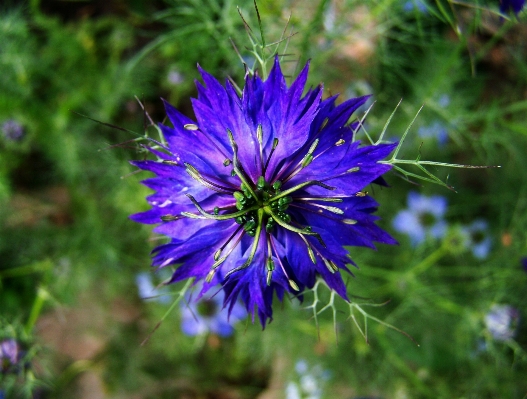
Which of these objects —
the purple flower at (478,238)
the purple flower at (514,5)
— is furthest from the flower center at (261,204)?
the purple flower at (478,238)

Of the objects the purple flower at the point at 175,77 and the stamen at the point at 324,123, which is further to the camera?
the purple flower at the point at 175,77

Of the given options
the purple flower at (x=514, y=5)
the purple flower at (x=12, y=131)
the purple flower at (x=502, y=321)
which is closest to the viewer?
the purple flower at (x=514, y=5)

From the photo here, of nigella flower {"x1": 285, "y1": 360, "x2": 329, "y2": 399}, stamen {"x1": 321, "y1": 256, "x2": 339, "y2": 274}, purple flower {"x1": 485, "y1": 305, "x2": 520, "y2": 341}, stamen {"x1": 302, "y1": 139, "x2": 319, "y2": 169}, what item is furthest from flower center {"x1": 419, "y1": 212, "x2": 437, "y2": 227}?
stamen {"x1": 302, "y1": 139, "x2": 319, "y2": 169}

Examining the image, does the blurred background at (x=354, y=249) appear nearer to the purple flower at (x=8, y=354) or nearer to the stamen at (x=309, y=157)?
the purple flower at (x=8, y=354)

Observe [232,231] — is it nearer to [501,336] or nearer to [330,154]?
[330,154]

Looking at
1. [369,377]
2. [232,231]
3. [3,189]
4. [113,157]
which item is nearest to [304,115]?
[232,231]

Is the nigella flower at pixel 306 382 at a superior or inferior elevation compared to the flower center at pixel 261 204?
inferior

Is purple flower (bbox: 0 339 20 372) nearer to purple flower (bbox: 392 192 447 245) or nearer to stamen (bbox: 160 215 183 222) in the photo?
stamen (bbox: 160 215 183 222)
